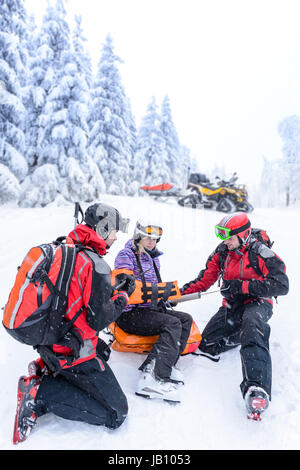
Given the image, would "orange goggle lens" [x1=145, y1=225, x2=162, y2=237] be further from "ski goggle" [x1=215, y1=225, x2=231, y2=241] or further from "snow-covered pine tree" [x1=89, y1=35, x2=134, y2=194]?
"snow-covered pine tree" [x1=89, y1=35, x2=134, y2=194]

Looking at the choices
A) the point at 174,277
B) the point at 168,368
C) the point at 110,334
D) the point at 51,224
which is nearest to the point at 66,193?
the point at 51,224

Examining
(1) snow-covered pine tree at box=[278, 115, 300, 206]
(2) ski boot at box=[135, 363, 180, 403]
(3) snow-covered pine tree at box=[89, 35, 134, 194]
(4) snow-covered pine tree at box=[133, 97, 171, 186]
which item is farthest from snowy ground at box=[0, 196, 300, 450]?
(1) snow-covered pine tree at box=[278, 115, 300, 206]

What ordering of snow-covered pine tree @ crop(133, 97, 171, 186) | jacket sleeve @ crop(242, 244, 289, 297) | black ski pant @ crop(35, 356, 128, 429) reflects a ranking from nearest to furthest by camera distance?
black ski pant @ crop(35, 356, 128, 429), jacket sleeve @ crop(242, 244, 289, 297), snow-covered pine tree @ crop(133, 97, 171, 186)

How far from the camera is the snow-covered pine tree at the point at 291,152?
29062mm

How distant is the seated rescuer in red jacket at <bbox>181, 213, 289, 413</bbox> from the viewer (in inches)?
117

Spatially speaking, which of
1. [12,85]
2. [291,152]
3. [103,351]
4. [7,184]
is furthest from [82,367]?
[291,152]

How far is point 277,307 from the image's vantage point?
15.4ft

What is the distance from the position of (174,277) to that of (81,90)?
13059 mm

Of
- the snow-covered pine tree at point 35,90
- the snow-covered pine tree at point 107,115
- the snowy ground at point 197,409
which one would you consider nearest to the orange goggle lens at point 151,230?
the snowy ground at point 197,409

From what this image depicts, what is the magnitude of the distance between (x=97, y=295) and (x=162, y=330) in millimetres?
1245

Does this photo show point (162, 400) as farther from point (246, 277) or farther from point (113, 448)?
point (246, 277)

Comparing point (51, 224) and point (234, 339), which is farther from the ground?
point (51, 224)

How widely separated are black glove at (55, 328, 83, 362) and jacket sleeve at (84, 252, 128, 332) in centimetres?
14

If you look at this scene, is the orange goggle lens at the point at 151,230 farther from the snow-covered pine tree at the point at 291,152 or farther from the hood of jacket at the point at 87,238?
the snow-covered pine tree at the point at 291,152
